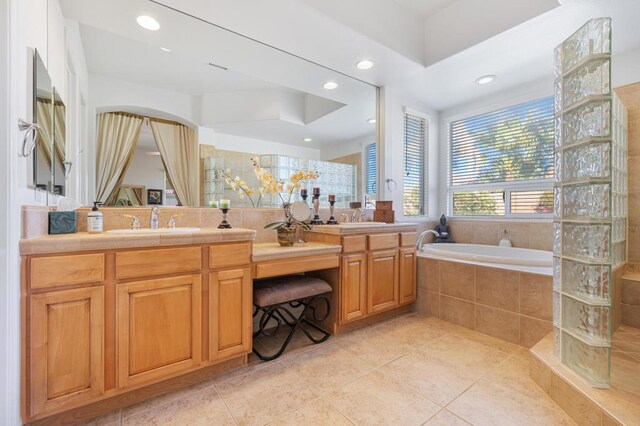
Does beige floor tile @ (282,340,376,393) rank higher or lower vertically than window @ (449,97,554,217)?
lower

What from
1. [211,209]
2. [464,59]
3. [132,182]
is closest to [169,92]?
[132,182]

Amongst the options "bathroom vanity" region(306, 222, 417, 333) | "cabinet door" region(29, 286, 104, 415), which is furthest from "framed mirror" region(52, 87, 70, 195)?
"bathroom vanity" region(306, 222, 417, 333)

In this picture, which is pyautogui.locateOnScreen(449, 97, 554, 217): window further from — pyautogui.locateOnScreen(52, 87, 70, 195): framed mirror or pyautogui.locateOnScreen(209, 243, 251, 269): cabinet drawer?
pyautogui.locateOnScreen(52, 87, 70, 195): framed mirror

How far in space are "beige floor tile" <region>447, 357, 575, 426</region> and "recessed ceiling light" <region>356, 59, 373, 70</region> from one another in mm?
2647

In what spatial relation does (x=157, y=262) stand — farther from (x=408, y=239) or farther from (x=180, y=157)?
(x=408, y=239)

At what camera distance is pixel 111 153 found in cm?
193

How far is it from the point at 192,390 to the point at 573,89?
2.70 metres

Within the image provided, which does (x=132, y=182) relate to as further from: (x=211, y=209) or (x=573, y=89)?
(x=573, y=89)

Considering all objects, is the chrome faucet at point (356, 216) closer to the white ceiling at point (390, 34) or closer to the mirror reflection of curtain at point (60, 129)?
the white ceiling at point (390, 34)

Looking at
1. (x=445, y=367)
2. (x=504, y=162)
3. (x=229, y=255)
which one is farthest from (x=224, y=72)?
(x=504, y=162)

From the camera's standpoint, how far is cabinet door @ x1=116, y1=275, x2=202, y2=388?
141cm

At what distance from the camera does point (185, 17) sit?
2.00 meters

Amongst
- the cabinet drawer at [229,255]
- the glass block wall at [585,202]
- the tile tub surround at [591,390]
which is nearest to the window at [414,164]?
the glass block wall at [585,202]

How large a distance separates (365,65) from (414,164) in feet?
4.69
